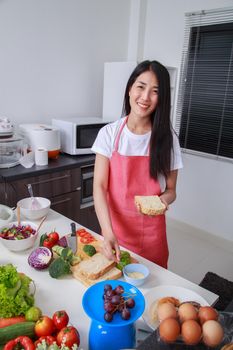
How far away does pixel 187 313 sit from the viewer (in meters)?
0.62

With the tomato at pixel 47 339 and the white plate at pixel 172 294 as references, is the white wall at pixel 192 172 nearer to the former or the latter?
the white plate at pixel 172 294

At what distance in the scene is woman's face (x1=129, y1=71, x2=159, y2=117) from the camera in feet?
3.92

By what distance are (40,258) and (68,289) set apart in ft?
0.55

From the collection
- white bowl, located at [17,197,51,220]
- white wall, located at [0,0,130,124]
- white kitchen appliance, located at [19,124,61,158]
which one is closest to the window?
white wall, located at [0,0,130,124]

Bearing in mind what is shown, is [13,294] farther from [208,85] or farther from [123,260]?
[208,85]

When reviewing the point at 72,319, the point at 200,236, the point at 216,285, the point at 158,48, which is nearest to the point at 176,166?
the point at 72,319

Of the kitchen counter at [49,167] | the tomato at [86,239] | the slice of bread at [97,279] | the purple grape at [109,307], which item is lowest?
the slice of bread at [97,279]

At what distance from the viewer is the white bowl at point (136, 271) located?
97 cm

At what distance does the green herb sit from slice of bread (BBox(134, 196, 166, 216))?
0.55 m

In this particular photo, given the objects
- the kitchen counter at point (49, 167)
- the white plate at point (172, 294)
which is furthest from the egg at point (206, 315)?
the kitchen counter at point (49, 167)

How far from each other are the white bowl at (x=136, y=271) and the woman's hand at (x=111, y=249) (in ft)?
0.17

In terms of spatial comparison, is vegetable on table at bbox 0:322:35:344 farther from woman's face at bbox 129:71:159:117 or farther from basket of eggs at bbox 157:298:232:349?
woman's face at bbox 129:71:159:117

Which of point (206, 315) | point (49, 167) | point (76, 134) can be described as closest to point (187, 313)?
point (206, 315)

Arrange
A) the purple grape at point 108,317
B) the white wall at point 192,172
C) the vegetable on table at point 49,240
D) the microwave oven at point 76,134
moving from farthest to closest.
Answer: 1. the white wall at point 192,172
2. the microwave oven at point 76,134
3. the vegetable on table at point 49,240
4. the purple grape at point 108,317
